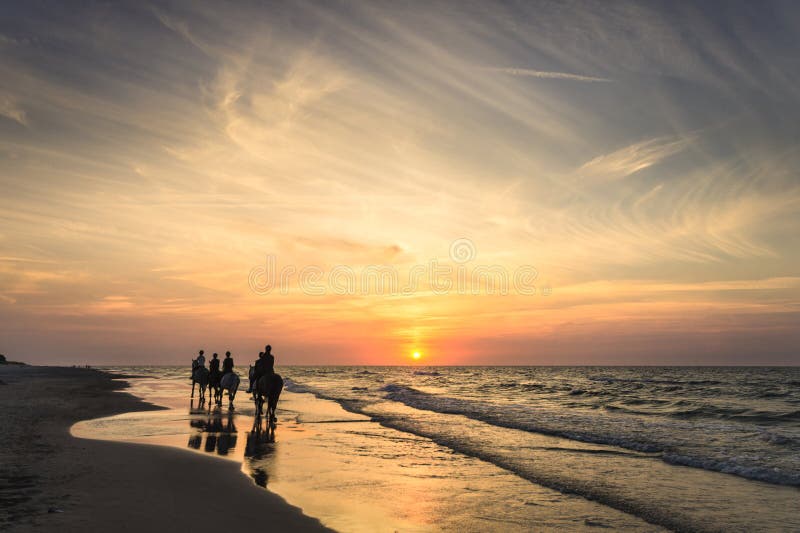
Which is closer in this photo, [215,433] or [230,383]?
[215,433]

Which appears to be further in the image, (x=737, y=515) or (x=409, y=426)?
(x=409, y=426)

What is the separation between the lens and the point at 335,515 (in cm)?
855

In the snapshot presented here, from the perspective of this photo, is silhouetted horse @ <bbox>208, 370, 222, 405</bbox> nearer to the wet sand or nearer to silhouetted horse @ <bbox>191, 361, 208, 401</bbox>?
silhouetted horse @ <bbox>191, 361, 208, 401</bbox>

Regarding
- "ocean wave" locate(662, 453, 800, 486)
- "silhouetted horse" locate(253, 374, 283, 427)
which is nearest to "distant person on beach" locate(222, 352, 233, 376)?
"silhouetted horse" locate(253, 374, 283, 427)

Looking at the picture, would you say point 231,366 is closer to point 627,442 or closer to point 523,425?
point 523,425

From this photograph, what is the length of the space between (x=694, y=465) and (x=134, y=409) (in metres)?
22.9

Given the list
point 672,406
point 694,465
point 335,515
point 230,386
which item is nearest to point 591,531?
point 335,515

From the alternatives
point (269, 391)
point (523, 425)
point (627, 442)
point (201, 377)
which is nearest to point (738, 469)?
point (627, 442)

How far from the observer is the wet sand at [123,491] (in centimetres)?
743

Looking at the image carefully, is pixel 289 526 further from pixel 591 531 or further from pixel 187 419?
pixel 187 419

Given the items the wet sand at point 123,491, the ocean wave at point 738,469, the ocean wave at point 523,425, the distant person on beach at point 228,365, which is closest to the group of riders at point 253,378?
the distant person on beach at point 228,365

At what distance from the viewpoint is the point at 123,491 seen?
29.9 ft

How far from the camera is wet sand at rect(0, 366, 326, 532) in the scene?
24.4 ft

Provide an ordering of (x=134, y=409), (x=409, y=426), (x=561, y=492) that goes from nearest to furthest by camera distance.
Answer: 1. (x=561, y=492)
2. (x=409, y=426)
3. (x=134, y=409)
